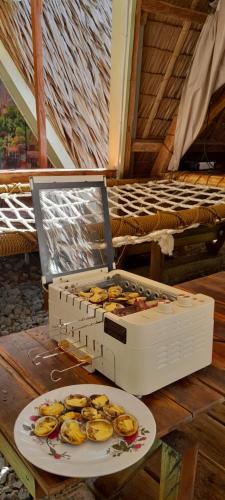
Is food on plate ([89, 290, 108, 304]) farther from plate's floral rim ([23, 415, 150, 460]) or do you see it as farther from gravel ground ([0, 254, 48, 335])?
gravel ground ([0, 254, 48, 335])

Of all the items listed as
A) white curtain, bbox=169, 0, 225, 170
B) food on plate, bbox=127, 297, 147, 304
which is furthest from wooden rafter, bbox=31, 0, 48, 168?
food on plate, bbox=127, 297, 147, 304

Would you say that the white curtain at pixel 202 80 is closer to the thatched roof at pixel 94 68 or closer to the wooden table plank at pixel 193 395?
the thatched roof at pixel 94 68

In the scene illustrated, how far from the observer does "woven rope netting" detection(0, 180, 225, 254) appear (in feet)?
7.28

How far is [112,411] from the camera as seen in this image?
83 centimetres

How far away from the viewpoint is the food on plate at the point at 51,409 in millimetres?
823

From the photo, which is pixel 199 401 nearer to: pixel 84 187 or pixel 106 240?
pixel 106 240

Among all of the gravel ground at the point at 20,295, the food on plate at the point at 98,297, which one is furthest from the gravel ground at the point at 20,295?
the food on plate at the point at 98,297

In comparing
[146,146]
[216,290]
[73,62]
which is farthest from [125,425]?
[73,62]

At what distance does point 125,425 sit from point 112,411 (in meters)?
0.05

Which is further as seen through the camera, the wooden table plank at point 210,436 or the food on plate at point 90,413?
the wooden table plank at point 210,436

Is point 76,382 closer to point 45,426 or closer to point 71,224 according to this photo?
point 45,426

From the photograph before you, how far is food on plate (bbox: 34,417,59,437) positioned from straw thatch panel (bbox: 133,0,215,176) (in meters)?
2.73

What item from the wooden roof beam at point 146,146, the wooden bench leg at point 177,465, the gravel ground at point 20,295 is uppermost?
the wooden roof beam at point 146,146

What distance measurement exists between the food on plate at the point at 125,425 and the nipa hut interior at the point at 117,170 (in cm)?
8
